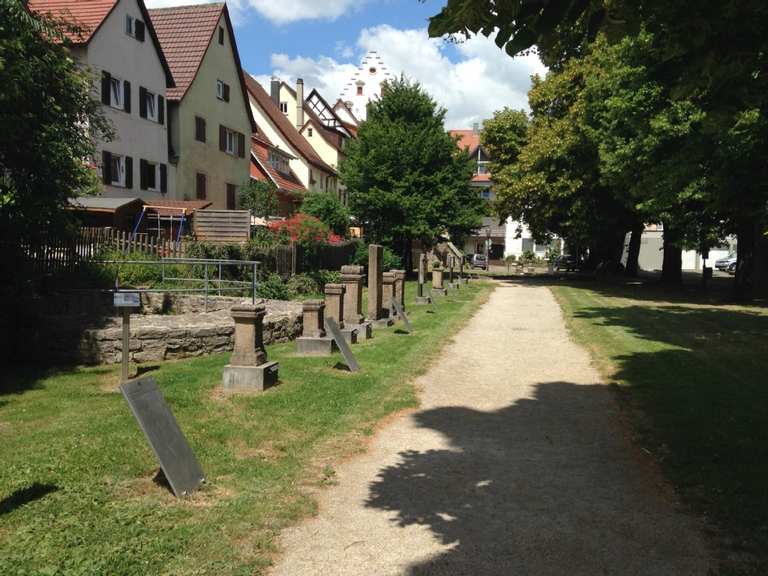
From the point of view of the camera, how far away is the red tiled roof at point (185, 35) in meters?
32.2

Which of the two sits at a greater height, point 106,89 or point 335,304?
point 106,89

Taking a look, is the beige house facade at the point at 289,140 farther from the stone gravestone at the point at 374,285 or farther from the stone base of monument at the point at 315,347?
the stone base of monument at the point at 315,347

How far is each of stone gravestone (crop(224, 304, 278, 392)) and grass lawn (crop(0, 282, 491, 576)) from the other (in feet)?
0.87

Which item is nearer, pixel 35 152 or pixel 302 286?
pixel 35 152

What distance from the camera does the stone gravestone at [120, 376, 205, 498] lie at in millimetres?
5203

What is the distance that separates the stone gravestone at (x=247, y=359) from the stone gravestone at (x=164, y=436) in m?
2.97

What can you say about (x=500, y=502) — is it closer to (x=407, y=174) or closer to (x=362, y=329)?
(x=362, y=329)

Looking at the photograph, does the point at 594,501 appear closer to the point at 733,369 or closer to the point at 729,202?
the point at 733,369

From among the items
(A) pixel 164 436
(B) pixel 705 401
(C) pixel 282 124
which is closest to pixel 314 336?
(B) pixel 705 401

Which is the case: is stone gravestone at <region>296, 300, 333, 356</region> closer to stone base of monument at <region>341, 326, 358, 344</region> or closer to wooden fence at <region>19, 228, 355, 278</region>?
stone base of monument at <region>341, 326, 358, 344</region>

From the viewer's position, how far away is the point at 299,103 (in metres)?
58.7

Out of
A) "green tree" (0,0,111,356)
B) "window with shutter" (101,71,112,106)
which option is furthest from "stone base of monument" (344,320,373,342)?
"window with shutter" (101,71,112,106)

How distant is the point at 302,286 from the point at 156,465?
55.3 ft

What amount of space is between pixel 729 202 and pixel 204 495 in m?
14.4
